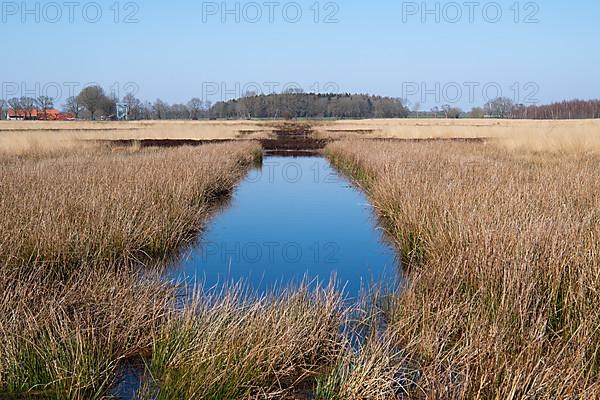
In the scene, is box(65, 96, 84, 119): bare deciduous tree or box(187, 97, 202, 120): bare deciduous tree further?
box(187, 97, 202, 120): bare deciduous tree

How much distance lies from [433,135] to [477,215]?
23.9 meters

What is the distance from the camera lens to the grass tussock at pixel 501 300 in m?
2.66

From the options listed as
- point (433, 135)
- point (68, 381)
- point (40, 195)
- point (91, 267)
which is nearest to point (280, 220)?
point (40, 195)

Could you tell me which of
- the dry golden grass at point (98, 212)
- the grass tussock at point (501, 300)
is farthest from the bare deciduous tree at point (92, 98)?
the grass tussock at point (501, 300)

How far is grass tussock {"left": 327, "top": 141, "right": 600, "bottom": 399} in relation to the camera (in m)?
2.66

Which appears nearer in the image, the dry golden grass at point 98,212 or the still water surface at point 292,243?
the dry golden grass at point 98,212

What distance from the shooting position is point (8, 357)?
2934mm

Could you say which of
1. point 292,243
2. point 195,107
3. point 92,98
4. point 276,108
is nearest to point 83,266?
point 292,243

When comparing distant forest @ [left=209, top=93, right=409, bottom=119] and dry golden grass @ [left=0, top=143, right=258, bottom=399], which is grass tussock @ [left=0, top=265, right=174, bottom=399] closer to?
dry golden grass @ [left=0, top=143, right=258, bottom=399]

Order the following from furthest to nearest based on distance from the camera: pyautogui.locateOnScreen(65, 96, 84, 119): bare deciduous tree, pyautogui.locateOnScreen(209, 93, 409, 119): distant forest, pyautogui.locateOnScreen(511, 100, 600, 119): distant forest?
pyautogui.locateOnScreen(511, 100, 600, 119): distant forest < pyautogui.locateOnScreen(209, 93, 409, 119): distant forest < pyautogui.locateOnScreen(65, 96, 84, 119): bare deciduous tree

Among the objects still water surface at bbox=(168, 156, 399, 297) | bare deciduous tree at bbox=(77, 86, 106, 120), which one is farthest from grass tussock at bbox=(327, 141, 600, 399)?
bare deciduous tree at bbox=(77, 86, 106, 120)

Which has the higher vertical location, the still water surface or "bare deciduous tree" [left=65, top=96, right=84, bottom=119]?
"bare deciduous tree" [left=65, top=96, right=84, bottom=119]

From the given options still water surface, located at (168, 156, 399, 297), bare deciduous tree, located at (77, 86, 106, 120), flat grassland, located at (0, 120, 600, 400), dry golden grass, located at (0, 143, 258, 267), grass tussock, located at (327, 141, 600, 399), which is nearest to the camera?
grass tussock, located at (327, 141, 600, 399)

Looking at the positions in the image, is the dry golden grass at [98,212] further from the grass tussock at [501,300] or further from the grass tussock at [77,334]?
the grass tussock at [501,300]
